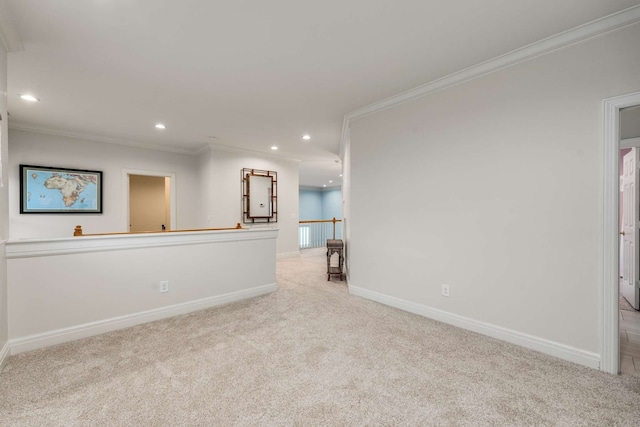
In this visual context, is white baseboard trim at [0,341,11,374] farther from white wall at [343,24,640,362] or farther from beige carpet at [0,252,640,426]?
white wall at [343,24,640,362]

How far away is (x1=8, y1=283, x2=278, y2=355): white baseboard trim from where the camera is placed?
7.33ft

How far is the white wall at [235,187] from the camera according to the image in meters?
5.47

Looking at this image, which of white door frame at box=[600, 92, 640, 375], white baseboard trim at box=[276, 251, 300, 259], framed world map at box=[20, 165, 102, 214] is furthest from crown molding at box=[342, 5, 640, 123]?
framed world map at box=[20, 165, 102, 214]

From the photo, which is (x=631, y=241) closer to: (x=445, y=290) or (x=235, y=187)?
(x=445, y=290)

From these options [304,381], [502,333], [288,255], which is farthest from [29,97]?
[502,333]

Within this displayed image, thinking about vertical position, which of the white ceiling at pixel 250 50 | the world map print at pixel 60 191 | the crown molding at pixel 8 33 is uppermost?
the white ceiling at pixel 250 50

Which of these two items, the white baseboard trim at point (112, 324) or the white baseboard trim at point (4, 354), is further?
the white baseboard trim at point (112, 324)

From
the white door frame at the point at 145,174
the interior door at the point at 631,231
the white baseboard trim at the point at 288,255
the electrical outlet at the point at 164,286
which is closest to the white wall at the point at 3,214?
the electrical outlet at the point at 164,286

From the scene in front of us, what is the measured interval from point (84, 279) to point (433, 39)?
367cm

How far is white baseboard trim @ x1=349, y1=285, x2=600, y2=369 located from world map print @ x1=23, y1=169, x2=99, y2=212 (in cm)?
511

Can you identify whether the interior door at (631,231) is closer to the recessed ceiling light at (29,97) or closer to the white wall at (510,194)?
the white wall at (510,194)

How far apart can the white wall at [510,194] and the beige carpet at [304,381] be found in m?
0.43

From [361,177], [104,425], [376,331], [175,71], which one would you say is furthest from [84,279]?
[361,177]

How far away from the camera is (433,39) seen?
2119mm
